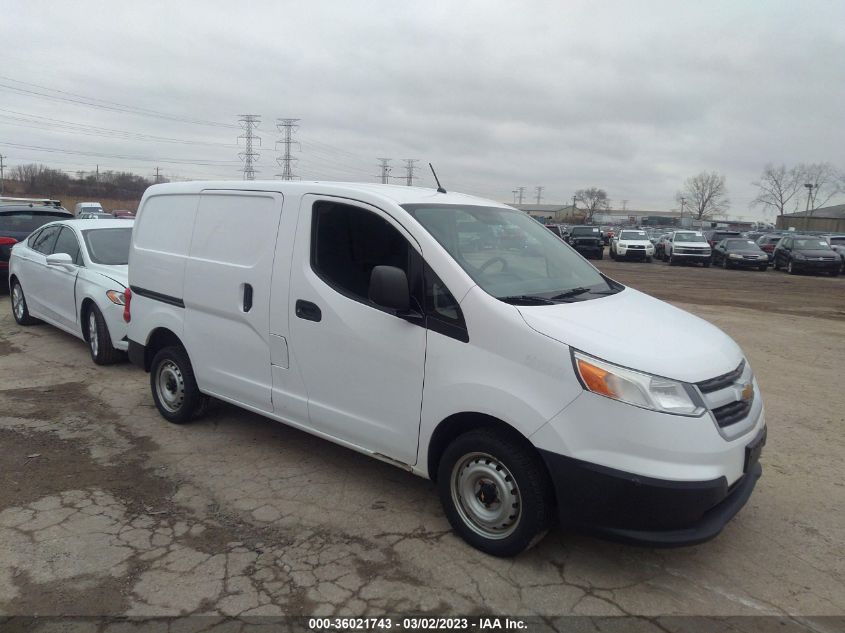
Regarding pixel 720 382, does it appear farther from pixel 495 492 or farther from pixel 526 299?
pixel 495 492

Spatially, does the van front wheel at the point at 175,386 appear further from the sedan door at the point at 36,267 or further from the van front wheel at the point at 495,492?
the sedan door at the point at 36,267

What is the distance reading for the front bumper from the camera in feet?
9.56

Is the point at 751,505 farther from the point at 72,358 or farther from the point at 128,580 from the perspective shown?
the point at 72,358

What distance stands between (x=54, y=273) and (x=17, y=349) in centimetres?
106

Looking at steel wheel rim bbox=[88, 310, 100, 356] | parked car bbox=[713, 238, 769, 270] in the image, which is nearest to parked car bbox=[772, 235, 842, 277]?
parked car bbox=[713, 238, 769, 270]

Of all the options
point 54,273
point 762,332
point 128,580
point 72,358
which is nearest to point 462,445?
point 128,580

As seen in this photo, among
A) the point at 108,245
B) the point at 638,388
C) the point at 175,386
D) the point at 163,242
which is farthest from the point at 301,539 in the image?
the point at 108,245

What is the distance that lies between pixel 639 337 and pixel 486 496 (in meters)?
1.16

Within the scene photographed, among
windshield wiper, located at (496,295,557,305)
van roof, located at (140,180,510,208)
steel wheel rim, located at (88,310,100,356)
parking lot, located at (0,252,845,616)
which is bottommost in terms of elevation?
parking lot, located at (0,252,845,616)

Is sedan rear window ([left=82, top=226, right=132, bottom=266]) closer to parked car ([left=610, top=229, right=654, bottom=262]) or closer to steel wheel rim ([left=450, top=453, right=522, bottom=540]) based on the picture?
steel wheel rim ([left=450, top=453, right=522, bottom=540])

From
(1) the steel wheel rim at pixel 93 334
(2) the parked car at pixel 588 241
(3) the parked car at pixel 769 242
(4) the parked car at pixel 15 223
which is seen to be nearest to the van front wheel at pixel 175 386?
(1) the steel wheel rim at pixel 93 334

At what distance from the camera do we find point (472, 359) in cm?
336

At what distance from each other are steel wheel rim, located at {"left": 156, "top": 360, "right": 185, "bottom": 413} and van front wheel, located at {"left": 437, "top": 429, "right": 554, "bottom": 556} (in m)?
2.75

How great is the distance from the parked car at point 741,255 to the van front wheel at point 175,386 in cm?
2802
